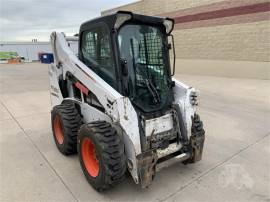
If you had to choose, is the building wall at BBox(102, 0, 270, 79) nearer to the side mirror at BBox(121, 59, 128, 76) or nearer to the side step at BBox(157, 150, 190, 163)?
the side step at BBox(157, 150, 190, 163)

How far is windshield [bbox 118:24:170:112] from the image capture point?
10.8ft

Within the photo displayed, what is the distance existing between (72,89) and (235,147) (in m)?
3.03

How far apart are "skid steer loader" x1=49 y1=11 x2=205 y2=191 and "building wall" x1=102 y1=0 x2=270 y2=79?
1045 centimetres

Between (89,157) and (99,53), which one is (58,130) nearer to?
(89,157)

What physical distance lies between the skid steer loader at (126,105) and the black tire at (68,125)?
0.05 feet

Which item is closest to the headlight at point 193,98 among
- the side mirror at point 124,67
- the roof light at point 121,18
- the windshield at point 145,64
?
the windshield at point 145,64

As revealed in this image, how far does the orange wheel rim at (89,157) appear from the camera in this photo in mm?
3218

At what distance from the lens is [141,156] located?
9.44 feet

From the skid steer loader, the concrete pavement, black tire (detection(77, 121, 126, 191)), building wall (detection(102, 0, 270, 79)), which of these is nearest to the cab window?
the skid steer loader

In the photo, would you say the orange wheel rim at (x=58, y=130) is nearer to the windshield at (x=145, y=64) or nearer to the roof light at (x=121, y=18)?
the windshield at (x=145, y=64)

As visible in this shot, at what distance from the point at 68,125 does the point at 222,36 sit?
12399 millimetres

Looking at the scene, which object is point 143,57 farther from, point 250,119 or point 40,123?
point 250,119

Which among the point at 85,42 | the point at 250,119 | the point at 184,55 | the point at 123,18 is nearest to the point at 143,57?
the point at 123,18

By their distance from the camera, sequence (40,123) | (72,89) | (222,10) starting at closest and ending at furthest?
(72,89)
(40,123)
(222,10)
